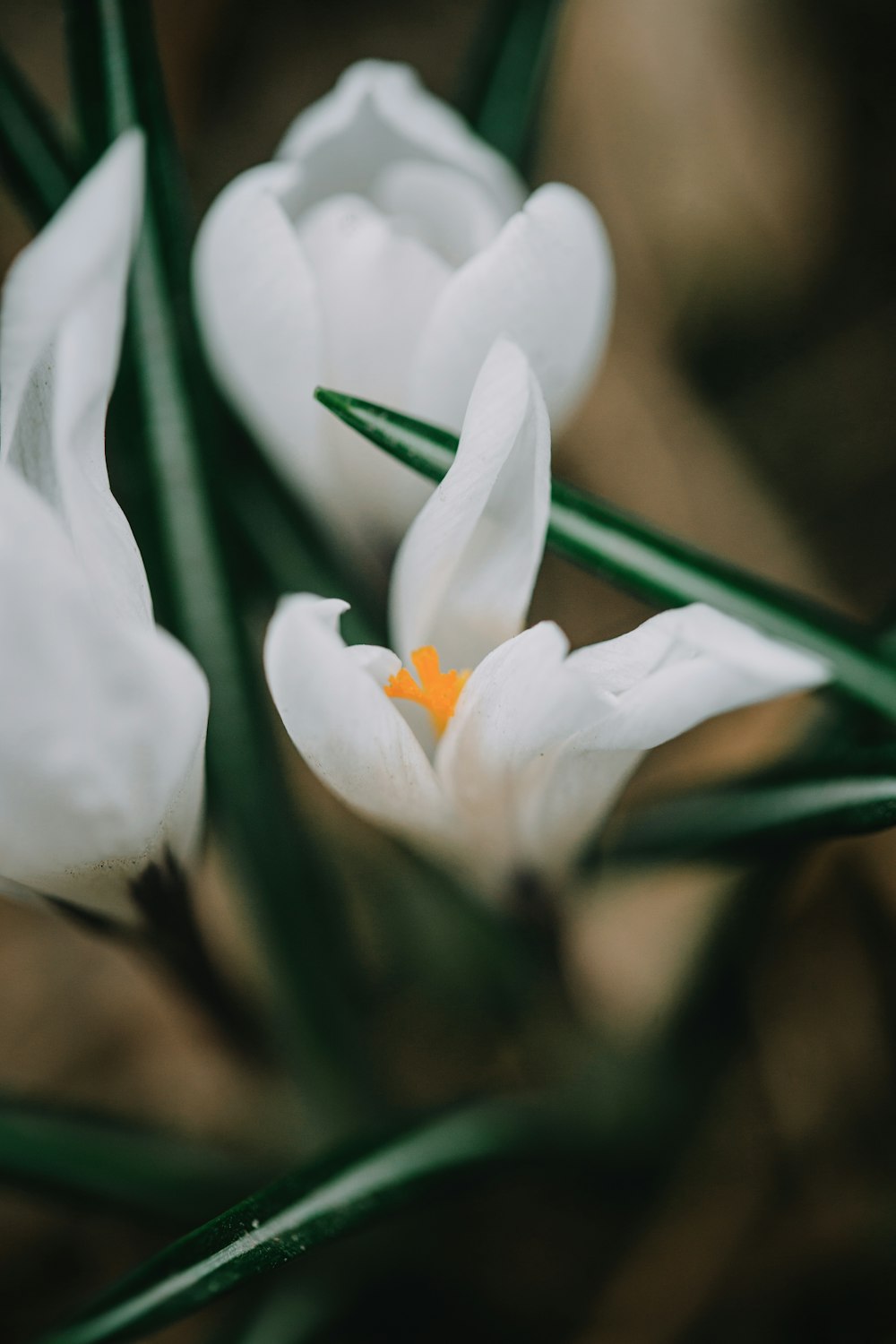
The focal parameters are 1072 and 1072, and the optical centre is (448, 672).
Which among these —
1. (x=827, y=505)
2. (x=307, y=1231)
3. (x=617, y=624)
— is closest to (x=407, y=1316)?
(x=307, y=1231)

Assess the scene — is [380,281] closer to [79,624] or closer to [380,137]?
[380,137]

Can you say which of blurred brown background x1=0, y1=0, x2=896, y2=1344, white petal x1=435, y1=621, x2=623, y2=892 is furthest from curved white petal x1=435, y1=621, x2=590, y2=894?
blurred brown background x1=0, y1=0, x2=896, y2=1344

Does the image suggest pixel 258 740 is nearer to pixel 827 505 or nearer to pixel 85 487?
pixel 85 487

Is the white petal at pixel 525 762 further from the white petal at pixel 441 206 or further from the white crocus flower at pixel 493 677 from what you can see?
the white petal at pixel 441 206

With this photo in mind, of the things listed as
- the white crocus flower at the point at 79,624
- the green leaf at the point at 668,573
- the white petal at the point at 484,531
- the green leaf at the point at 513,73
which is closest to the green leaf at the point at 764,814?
the green leaf at the point at 668,573

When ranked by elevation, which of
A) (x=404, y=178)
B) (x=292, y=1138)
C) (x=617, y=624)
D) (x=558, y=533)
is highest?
(x=404, y=178)

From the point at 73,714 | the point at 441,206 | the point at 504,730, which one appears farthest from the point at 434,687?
the point at 441,206
